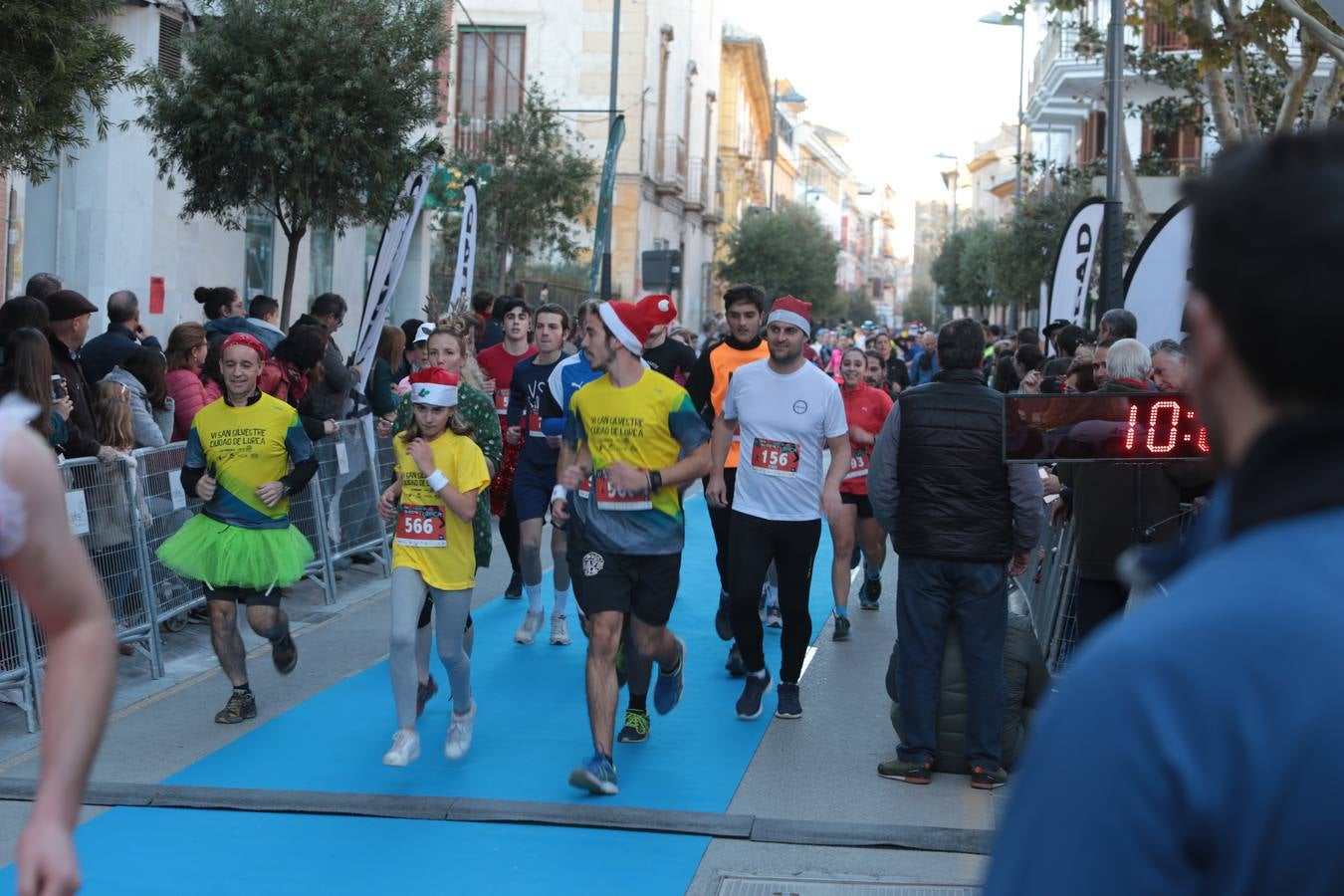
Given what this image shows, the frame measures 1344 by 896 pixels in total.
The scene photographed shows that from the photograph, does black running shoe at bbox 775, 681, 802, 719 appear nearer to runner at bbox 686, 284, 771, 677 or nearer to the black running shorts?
runner at bbox 686, 284, 771, 677

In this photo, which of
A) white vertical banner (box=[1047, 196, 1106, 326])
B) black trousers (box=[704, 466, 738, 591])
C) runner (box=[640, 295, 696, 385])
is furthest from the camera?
white vertical banner (box=[1047, 196, 1106, 326])

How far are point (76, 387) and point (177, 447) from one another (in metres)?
0.71

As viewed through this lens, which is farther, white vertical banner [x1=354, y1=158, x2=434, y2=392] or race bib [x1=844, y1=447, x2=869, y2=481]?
white vertical banner [x1=354, y1=158, x2=434, y2=392]

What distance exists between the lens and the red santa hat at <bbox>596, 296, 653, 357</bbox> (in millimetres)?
7102

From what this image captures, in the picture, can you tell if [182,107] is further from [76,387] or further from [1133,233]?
[1133,233]

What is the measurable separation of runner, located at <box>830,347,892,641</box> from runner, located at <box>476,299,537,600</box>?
80.3 inches

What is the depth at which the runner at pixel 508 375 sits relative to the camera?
10375 mm

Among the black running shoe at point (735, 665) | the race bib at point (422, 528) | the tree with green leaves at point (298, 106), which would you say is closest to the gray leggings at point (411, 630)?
the race bib at point (422, 528)

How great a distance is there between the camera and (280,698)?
866 cm

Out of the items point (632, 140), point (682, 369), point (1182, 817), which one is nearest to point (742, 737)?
point (682, 369)

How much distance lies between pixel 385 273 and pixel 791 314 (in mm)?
5533

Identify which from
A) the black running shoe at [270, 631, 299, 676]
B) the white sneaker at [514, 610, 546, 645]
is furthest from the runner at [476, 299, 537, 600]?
the black running shoe at [270, 631, 299, 676]

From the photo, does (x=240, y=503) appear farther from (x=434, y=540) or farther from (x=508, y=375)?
(x=508, y=375)

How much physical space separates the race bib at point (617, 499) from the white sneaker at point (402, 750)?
1266 millimetres
